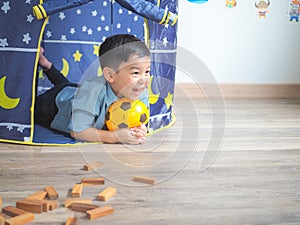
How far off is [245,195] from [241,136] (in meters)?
0.71

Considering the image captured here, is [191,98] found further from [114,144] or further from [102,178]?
[102,178]

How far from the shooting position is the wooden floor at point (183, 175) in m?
1.14

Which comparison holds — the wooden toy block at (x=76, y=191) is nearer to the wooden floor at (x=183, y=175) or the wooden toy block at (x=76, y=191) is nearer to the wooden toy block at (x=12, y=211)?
the wooden floor at (x=183, y=175)

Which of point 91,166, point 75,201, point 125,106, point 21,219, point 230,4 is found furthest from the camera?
point 230,4

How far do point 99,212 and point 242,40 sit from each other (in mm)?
2109

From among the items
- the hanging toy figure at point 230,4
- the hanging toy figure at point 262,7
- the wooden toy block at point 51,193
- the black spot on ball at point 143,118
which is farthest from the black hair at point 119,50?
the hanging toy figure at point 262,7

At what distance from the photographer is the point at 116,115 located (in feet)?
5.59

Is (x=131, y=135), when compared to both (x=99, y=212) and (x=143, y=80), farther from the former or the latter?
(x=99, y=212)

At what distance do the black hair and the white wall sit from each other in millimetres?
1133

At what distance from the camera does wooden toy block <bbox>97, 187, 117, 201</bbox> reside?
1.21m

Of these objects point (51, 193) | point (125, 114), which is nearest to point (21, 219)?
point (51, 193)

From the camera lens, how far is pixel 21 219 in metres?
1.06

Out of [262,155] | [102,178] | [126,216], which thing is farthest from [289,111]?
[126,216]

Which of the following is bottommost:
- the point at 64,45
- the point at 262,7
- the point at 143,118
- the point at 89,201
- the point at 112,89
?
the point at 89,201
